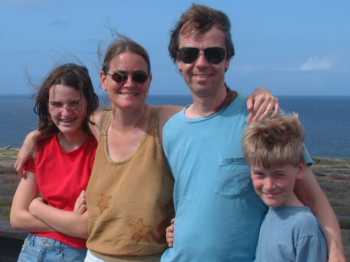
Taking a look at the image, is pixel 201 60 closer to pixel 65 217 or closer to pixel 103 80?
pixel 103 80

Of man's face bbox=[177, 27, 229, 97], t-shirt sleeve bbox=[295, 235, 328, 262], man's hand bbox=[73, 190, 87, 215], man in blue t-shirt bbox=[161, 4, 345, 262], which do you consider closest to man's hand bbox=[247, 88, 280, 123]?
man in blue t-shirt bbox=[161, 4, 345, 262]

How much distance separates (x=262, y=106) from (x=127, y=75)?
0.85 m

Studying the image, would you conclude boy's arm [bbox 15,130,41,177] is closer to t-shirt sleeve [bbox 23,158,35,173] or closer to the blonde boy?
t-shirt sleeve [bbox 23,158,35,173]

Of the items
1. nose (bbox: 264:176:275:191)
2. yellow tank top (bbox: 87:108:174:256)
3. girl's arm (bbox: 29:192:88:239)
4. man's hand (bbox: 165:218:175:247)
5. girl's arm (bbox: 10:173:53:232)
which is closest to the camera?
nose (bbox: 264:176:275:191)

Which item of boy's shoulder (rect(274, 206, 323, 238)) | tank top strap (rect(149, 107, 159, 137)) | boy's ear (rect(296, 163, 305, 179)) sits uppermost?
tank top strap (rect(149, 107, 159, 137))

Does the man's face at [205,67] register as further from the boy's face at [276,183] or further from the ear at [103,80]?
the ear at [103,80]

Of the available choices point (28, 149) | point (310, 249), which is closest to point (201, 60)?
point (310, 249)

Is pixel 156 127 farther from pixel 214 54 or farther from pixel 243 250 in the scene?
pixel 243 250

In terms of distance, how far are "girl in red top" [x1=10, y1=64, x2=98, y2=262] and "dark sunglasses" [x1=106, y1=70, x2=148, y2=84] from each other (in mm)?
451

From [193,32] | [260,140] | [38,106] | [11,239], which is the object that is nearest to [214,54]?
[193,32]

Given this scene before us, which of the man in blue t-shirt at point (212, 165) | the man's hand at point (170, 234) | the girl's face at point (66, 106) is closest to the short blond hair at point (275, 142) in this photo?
the man in blue t-shirt at point (212, 165)

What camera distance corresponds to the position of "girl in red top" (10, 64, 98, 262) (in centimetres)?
402

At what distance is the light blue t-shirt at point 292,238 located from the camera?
118 inches

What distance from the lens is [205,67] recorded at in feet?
10.8
